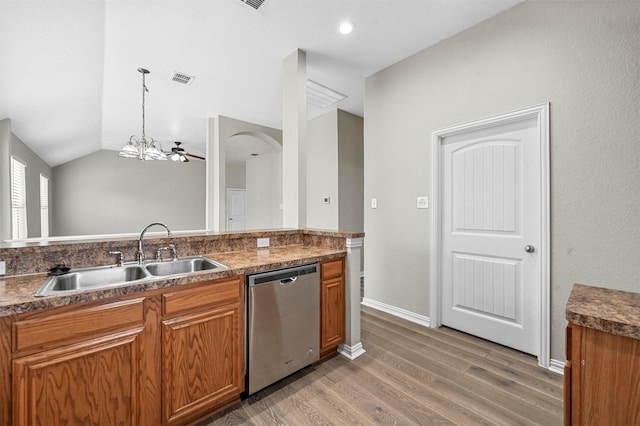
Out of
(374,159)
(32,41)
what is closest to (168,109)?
(32,41)

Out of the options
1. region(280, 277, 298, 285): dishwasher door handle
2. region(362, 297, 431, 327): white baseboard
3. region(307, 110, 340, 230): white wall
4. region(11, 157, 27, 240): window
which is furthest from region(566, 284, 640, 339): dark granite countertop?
region(11, 157, 27, 240): window

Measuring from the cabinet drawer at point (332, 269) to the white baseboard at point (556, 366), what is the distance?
170 centimetres

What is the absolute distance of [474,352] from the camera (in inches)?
92.7

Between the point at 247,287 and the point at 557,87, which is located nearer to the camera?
the point at 247,287

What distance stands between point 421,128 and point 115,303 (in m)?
2.89

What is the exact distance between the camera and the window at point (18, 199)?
416 cm

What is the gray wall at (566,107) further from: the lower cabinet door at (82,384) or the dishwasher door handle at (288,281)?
the lower cabinet door at (82,384)

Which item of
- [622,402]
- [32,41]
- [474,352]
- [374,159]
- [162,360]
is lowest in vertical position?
[474,352]

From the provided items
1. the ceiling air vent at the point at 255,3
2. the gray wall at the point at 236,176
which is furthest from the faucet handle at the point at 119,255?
the gray wall at the point at 236,176

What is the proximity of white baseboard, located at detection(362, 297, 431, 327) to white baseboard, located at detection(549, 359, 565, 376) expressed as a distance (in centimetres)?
97

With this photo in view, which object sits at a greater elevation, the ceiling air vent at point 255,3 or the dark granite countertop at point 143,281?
the ceiling air vent at point 255,3

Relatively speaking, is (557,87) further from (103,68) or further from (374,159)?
(103,68)

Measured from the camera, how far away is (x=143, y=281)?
4.59ft

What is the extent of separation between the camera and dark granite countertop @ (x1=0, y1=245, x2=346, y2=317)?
1137 millimetres
